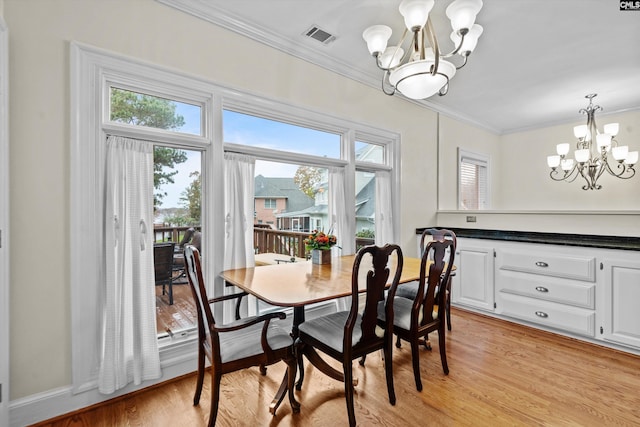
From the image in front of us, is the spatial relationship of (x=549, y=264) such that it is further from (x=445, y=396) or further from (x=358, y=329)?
(x=358, y=329)

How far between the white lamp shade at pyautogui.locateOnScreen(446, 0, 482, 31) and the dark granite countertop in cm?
254

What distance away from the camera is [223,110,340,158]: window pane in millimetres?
2688

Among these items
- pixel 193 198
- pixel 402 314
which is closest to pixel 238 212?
pixel 193 198

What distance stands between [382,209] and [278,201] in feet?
4.75

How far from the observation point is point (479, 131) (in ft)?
17.6

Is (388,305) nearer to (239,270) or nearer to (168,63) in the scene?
(239,270)

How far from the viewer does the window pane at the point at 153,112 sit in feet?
7.13

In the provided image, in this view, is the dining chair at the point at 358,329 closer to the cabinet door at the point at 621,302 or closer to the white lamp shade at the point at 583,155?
the cabinet door at the point at 621,302

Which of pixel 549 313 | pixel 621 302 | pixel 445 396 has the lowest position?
pixel 445 396

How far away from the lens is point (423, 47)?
2.00 meters

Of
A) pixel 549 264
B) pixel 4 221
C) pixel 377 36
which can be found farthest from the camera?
pixel 549 264

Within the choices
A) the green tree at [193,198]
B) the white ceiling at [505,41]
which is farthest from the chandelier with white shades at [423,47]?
the green tree at [193,198]

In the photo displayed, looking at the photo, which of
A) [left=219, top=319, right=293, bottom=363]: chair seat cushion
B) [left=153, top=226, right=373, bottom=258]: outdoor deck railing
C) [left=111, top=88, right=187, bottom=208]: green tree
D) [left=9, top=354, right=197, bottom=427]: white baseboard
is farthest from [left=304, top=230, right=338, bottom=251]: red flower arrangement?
[left=9, top=354, right=197, bottom=427]: white baseboard

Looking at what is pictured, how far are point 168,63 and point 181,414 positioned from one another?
240 centimetres
